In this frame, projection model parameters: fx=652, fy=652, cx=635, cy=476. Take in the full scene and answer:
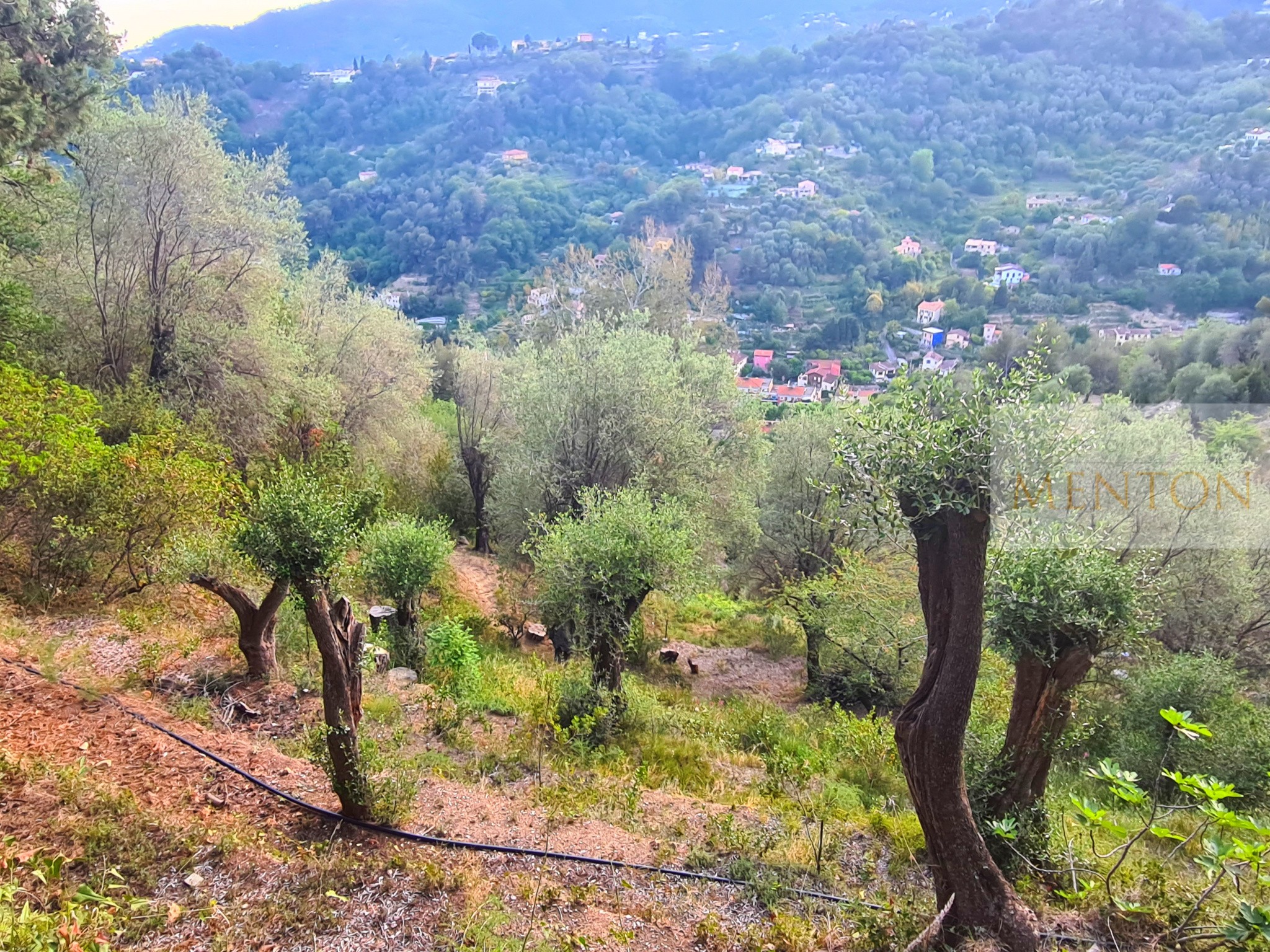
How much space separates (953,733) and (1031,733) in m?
1.59

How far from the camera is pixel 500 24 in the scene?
16300cm

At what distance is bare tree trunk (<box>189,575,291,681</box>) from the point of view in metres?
7.86

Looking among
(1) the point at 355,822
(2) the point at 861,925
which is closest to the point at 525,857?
(1) the point at 355,822

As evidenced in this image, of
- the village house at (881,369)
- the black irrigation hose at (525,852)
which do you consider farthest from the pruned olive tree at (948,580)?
the village house at (881,369)

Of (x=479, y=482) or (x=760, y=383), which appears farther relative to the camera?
(x=760, y=383)

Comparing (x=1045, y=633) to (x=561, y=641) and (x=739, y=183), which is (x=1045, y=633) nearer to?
(x=561, y=641)

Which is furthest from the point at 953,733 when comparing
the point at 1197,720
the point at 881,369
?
the point at 881,369

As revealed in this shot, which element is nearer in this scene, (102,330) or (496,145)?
(102,330)

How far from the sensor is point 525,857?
5.40 meters

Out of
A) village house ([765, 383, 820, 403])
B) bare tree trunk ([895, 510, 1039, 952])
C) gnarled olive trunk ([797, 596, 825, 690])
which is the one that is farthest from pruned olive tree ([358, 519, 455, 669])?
village house ([765, 383, 820, 403])

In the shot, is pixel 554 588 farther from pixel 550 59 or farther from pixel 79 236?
pixel 550 59

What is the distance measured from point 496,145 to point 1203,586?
299 feet

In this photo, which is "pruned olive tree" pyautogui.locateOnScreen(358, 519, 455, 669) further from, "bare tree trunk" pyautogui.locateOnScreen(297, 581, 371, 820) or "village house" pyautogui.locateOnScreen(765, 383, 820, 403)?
"village house" pyautogui.locateOnScreen(765, 383, 820, 403)

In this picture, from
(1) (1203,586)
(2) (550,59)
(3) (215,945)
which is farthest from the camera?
(2) (550,59)
